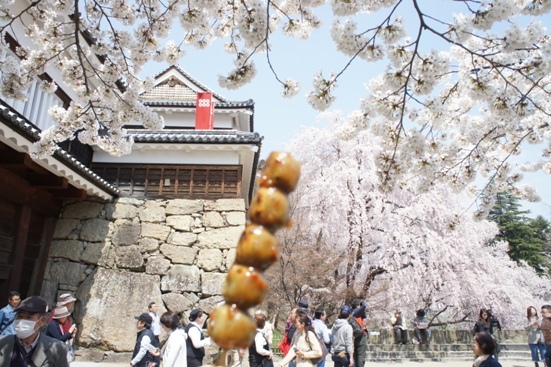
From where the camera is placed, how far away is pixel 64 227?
29.6 feet

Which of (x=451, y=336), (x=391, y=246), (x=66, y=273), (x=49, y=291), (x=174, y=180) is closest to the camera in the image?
(x=49, y=291)

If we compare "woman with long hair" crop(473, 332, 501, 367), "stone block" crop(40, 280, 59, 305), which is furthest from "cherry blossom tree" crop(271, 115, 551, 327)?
"woman with long hair" crop(473, 332, 501, 367)

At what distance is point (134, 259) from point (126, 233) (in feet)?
2.19

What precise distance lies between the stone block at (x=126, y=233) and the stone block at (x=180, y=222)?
28.6 inches

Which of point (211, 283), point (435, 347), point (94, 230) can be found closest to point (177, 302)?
point (211, 283)

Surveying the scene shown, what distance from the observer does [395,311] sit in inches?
568

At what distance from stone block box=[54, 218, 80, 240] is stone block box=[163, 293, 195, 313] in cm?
259

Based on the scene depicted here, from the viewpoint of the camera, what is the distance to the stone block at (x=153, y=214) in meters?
9.43

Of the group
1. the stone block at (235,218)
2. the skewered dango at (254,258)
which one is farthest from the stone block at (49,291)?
the skewered dango at (254,258)

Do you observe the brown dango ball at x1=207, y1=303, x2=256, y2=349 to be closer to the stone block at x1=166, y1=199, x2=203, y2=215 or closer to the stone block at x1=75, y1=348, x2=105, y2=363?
the stone block at x1=75, y1=348, x2=105, y2=363

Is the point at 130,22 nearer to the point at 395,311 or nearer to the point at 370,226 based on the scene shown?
the point at 370,226

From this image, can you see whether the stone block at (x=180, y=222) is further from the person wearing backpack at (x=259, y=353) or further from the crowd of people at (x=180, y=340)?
the person wearing backpack at (x=259, y=353)

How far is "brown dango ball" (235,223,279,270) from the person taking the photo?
92 centimetres

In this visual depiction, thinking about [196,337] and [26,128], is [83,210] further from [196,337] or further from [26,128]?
[196,337]
